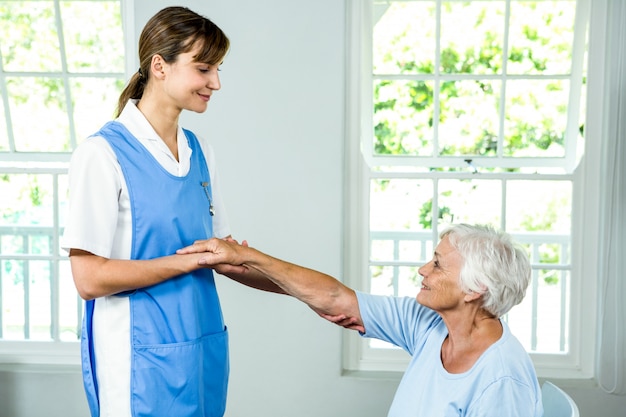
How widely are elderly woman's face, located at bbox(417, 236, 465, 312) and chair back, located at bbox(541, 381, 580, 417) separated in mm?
352

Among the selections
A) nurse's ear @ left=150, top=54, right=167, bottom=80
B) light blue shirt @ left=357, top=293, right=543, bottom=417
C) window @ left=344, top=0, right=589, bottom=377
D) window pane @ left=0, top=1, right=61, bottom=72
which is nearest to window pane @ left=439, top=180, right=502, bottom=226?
window @ left=344, top=0, right=589, bottom=377

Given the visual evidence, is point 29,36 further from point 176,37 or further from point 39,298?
point 176,37

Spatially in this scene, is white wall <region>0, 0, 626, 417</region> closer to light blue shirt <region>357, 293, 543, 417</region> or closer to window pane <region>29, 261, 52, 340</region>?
window pane <region>29, 261, 52, 340</region>

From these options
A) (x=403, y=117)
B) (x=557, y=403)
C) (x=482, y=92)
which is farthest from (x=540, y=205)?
(x=557, y=403)

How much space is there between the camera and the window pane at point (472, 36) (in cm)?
361

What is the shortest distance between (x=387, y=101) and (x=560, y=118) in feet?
2.67

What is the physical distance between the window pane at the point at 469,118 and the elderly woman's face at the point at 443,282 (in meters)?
1.75

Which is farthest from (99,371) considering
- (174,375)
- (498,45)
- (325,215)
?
(498,45)

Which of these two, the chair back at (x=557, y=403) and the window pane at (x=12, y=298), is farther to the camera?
the window pane at (x=12, y=298)

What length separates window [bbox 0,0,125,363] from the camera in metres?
3.73

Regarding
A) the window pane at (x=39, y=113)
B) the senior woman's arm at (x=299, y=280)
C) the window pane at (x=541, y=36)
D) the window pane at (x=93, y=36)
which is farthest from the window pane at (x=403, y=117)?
the senior woman's arm at (x=299, y=280)

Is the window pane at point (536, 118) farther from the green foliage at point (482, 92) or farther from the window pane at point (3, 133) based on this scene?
the window pane at point (3, 133)

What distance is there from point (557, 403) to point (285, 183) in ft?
5.93

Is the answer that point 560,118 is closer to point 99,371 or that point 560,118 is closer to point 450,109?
point 450,109
